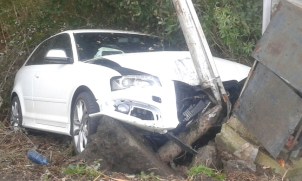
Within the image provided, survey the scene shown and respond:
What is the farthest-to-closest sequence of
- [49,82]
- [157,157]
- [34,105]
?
1. [34,105]
2. [49,82]
3. [157,157]

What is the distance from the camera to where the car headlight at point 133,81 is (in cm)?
608

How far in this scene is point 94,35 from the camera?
7.96 metres

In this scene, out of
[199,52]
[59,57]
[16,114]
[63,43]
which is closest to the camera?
[199,52]

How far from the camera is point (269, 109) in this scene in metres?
5.68

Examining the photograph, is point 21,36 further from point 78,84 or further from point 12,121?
point 78,84

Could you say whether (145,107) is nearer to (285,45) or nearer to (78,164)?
(78,164)

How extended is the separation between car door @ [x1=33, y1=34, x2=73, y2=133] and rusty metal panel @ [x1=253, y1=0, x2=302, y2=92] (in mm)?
2374

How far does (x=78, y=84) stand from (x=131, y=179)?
5.29 ft

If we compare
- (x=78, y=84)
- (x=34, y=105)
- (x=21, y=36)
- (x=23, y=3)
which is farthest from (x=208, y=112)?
(x=23, y=3)

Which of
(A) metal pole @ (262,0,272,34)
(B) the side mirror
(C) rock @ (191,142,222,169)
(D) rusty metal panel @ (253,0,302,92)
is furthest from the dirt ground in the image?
(A) metal pole @ (262,0,272,34)

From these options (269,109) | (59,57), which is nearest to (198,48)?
(269,109)

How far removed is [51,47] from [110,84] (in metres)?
2.59

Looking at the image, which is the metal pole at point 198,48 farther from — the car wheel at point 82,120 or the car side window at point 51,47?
the car side window at point 51,47

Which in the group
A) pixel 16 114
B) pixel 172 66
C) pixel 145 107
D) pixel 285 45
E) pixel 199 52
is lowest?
pixel 16 114
